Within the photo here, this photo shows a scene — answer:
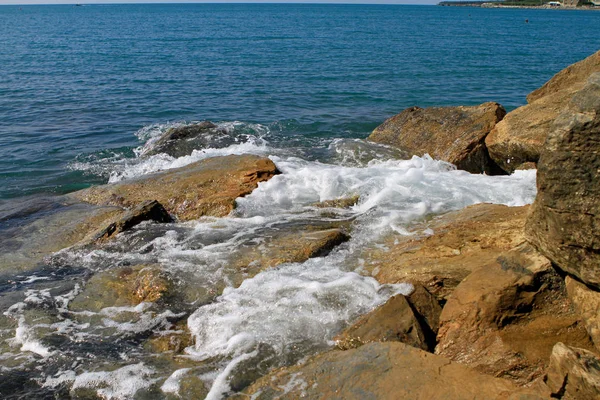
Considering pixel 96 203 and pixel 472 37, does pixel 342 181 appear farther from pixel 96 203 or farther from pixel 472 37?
pixel 472 37

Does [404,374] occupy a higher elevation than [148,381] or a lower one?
higher

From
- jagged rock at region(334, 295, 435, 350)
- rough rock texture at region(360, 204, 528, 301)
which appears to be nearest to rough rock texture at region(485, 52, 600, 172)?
rough rock texture at region(360, 204, 528, 301)

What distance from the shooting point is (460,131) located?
12.7 m

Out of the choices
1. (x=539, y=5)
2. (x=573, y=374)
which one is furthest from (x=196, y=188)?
(x=539, y=5)

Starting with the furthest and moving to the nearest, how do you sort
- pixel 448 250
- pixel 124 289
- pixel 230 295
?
1. pixel 124 289
2. pixel 448 250
3. pixel 230 295

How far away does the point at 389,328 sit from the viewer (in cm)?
540

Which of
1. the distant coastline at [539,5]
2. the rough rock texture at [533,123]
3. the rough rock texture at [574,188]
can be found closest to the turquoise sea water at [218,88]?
the rough rock texture at [533,123]

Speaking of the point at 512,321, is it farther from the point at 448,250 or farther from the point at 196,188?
the point at 196,188

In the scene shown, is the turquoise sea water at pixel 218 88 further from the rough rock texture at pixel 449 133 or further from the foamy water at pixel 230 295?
the foamy water at pixel 230 295

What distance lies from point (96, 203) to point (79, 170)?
4.56 metres

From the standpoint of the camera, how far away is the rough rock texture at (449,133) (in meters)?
11.9

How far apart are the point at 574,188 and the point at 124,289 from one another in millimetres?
5637

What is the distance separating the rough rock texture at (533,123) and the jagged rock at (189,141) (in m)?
7.74

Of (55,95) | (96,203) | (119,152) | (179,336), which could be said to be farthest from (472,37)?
(179,336)
